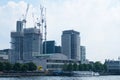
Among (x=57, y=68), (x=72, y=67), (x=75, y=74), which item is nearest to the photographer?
(x=75, y=74)

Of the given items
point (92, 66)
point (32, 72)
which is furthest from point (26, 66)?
point (92, 66)

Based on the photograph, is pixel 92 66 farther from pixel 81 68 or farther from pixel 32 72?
pixel 32 72

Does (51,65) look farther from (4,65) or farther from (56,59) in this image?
(4,65)

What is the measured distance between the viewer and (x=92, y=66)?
7830 inches

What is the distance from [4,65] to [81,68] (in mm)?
48599

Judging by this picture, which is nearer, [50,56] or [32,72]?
[32,72]

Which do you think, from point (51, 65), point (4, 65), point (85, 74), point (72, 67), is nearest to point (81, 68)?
point (72, 67)

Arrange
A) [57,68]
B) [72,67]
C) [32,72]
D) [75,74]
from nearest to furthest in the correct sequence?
[75,74]
[32,72]
[72,67]
[57,68]

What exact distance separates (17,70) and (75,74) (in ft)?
92.3

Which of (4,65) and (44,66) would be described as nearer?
(4,65)

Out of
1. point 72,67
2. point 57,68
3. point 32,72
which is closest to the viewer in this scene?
point 32,72

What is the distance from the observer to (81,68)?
18238 cm

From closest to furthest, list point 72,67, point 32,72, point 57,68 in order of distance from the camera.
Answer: point 32,72
point 72,67
point 57,68

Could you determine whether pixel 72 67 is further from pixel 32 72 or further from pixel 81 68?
pixel 32 72
